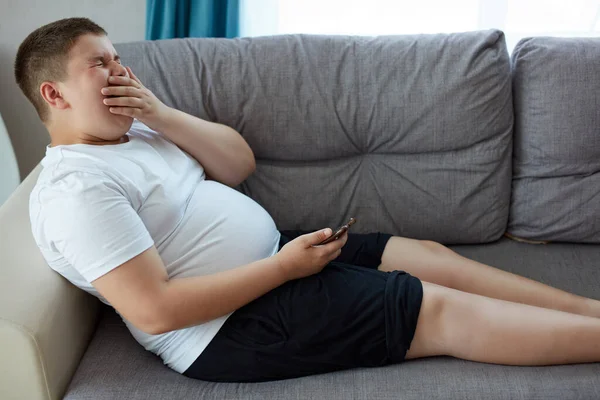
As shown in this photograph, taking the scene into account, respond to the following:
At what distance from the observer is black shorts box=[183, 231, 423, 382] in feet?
4.54

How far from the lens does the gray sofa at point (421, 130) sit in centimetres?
180

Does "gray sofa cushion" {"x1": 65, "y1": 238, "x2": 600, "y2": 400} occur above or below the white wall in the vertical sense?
below

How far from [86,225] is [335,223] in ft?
2.69

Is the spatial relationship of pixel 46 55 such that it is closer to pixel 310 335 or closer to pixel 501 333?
pixel 310 335

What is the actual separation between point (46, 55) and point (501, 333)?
3.62ft

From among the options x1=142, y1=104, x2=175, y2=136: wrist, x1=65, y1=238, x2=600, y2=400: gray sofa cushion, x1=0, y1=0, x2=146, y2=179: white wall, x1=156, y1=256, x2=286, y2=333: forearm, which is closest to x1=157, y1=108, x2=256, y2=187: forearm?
x1=142, y1=104, x2=175, y2=136: wrist

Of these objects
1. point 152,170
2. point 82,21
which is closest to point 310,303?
point 152,170

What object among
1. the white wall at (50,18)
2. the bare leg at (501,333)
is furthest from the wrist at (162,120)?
the white wall at (50,18)

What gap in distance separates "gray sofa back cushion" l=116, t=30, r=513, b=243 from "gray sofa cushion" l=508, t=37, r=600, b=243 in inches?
2.0

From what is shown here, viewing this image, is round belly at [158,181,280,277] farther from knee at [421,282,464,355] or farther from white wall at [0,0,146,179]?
white wall at [0,0,146,179]

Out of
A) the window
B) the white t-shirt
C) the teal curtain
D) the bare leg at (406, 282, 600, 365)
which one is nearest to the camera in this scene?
the white t-shirt

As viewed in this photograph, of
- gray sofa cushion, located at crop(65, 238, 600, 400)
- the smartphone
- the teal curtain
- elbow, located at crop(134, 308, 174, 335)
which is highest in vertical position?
the teal curtain

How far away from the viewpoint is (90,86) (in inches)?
54.8

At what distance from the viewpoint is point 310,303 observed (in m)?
1.42
